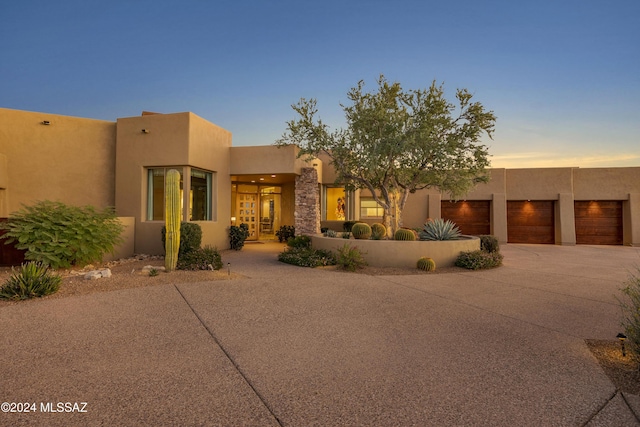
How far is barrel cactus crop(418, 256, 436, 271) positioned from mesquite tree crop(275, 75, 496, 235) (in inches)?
97.9

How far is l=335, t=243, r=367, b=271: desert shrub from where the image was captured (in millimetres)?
9484

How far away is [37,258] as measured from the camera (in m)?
8.23

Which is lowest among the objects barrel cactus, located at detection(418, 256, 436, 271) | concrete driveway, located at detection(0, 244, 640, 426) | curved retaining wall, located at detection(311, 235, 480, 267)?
concrete driveway, located at detection(0, 244, 640, 426)

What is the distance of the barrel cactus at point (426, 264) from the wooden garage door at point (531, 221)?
12.4 m

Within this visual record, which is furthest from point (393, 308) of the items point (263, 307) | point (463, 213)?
point (463, 213)

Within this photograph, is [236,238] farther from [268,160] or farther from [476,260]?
[476,260]

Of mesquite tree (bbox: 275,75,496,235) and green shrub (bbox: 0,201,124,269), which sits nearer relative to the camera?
green shrub (bbox: 0,201,124,269)

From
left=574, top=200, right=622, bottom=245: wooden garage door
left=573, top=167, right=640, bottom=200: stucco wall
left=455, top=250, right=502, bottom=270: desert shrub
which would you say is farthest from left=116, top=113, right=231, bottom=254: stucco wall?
left=574, top=200, right=622, bottom=245: wooden garage door

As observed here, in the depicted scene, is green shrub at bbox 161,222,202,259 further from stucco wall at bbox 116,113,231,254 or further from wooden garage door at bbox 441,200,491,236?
wooden garage door at bbox 441,200,491,236

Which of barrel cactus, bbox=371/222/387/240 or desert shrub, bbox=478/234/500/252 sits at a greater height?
barrel cactus, bbox=371/222/387/240

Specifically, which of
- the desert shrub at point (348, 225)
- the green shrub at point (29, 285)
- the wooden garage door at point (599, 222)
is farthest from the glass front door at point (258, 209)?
the wooden garage door at point (599, 222)

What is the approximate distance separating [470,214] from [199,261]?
15941 millimetres

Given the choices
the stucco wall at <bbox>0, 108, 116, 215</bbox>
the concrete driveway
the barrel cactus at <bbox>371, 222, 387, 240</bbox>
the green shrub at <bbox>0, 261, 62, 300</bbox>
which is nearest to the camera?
the concrete driveway

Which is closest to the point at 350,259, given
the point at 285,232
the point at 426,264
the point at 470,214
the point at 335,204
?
the point at 426,264
